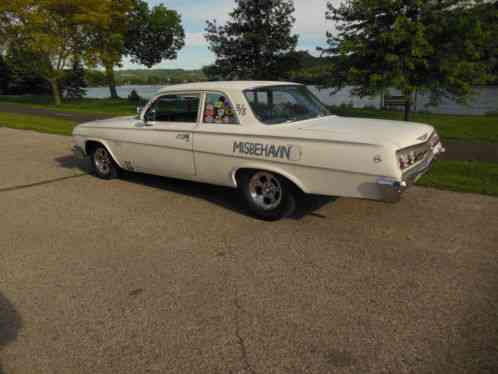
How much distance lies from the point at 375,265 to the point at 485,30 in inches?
343

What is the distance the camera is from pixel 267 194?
4.66 metres

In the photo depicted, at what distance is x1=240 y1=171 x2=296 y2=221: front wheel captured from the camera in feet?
14.6

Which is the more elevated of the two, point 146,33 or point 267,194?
point 146,33

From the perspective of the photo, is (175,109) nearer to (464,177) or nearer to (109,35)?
(464,177)

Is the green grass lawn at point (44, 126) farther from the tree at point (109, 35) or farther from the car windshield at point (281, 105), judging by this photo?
the tree at point (109, 35)

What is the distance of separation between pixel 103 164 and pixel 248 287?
4.58 meters

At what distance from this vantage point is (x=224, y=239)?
4.25m

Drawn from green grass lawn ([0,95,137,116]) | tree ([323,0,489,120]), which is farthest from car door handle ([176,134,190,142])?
green grass lawn ([0,95,137,116])

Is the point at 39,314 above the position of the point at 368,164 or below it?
below

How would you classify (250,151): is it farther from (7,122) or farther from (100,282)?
(7,122)

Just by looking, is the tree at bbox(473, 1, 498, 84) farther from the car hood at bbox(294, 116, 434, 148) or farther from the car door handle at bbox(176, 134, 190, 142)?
the car door handle at bbox(176, 134, 190, 142)

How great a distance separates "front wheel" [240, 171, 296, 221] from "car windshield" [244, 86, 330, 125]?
2.22ft

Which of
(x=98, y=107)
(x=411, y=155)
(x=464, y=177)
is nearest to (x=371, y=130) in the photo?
(x=411, y=155)

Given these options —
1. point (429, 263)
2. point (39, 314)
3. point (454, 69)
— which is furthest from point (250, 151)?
point (454, 69)
